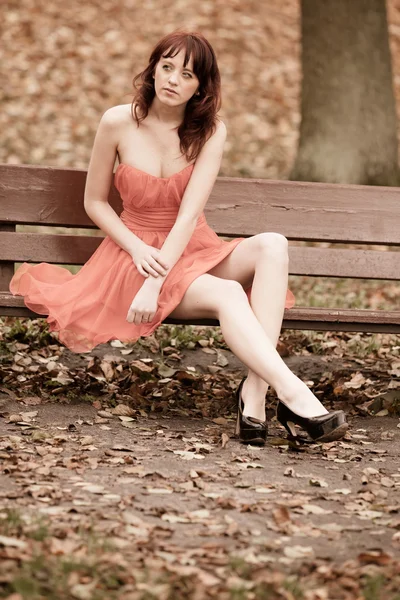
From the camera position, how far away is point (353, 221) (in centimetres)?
502

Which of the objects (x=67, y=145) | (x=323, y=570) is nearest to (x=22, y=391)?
(x=323, y=570)

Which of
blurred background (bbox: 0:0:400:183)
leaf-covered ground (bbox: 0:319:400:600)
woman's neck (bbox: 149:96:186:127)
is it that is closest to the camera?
leaf-covered ground (bbox: 0:319:400:600)

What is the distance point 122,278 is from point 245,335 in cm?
73

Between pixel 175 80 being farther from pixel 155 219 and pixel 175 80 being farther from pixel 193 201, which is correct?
pixel 155 219

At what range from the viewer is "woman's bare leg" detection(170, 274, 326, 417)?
150 inches

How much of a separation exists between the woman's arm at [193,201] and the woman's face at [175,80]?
10.3 inches

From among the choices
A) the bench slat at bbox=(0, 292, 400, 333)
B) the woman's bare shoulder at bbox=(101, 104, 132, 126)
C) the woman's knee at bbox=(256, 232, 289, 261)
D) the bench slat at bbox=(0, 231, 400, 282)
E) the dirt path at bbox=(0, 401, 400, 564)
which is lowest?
the dirt path at bbox=(0, 401, 400, 564)

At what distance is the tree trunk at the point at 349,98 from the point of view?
7.81m

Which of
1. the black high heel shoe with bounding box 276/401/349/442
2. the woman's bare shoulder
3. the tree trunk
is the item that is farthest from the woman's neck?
the tree trunk

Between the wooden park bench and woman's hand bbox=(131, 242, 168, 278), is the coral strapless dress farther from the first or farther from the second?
the wooden park bench

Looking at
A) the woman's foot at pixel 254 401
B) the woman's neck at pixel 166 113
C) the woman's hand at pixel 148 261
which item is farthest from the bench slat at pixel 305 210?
the woman's foot at pixel 254 401

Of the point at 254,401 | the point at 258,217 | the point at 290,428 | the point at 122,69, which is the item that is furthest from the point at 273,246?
the point at 122,69

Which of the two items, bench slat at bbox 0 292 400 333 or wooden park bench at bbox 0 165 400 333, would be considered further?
wooden park bench at bbox 0 165 400 333

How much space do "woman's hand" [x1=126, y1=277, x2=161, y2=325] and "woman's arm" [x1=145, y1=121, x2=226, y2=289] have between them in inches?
0.5
